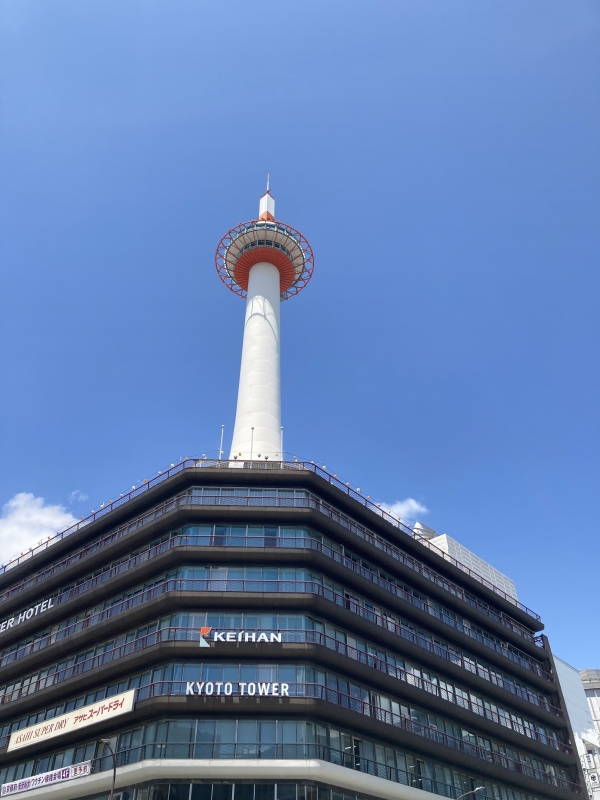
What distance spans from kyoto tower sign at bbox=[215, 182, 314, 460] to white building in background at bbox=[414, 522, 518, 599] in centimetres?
1982

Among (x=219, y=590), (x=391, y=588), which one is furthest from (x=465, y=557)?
(x=219, y=590)

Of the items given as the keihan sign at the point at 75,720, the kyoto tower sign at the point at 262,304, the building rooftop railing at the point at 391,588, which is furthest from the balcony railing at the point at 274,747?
the kyoto tower sign at the point at 262,304

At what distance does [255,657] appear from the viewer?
4247 centimetres

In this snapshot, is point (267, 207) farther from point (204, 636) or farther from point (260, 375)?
point (204, 636)

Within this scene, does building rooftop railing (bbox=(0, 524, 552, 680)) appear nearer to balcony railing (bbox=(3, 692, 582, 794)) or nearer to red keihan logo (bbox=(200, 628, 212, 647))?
red keihan logo (bbox=(200, 628, 212, 647))

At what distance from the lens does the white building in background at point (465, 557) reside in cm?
7269

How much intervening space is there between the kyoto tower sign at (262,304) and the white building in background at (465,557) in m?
19.8

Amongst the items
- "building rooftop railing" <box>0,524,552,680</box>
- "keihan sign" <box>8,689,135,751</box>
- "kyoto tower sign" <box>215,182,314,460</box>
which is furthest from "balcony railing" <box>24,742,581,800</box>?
"kyoto tower sign" <box>215,182,314,460</box>

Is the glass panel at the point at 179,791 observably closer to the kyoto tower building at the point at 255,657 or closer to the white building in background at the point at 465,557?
the kyoto tower building at the point at 255,657

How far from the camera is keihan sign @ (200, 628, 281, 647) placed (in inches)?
1673

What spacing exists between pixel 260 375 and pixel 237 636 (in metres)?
28.9

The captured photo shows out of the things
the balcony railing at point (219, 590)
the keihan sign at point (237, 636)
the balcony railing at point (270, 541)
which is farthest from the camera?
the balcony railing at point (270, 541)

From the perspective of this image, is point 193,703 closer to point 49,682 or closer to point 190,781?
point 190,781

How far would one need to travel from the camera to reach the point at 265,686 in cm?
4103
